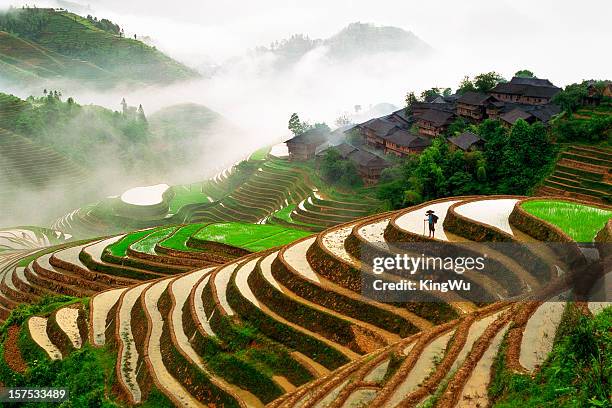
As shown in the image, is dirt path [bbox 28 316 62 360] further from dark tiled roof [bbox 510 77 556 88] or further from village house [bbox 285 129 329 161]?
dark tiled roof [bbox 510 77 556 88]

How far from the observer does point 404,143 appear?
47562 mm

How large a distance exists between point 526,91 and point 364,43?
146m

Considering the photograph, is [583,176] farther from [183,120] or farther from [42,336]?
[183,120]

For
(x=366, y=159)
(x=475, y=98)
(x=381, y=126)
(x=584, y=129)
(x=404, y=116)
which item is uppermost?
(x=475, y=98)

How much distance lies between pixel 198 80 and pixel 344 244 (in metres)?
129

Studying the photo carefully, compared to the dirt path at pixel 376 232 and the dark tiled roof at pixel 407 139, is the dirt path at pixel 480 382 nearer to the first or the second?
the dirt path at pixel 376 232

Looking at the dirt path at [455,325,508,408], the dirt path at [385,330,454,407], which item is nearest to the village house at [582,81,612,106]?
the dirt path at [385,330,454,407]

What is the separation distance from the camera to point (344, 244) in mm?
19094

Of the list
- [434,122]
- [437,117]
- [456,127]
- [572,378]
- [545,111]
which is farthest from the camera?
[437,117]

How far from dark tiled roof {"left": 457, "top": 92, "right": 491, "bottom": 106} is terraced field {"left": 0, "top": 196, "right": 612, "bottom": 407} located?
2935cm

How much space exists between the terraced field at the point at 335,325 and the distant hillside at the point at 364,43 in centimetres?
17258

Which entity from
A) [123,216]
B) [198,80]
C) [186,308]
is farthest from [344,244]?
[198,80]

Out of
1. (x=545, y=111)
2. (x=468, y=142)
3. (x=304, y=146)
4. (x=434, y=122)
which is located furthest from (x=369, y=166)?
(x=304, y=146)

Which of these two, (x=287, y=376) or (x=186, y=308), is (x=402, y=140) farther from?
(x=287, y=376)
